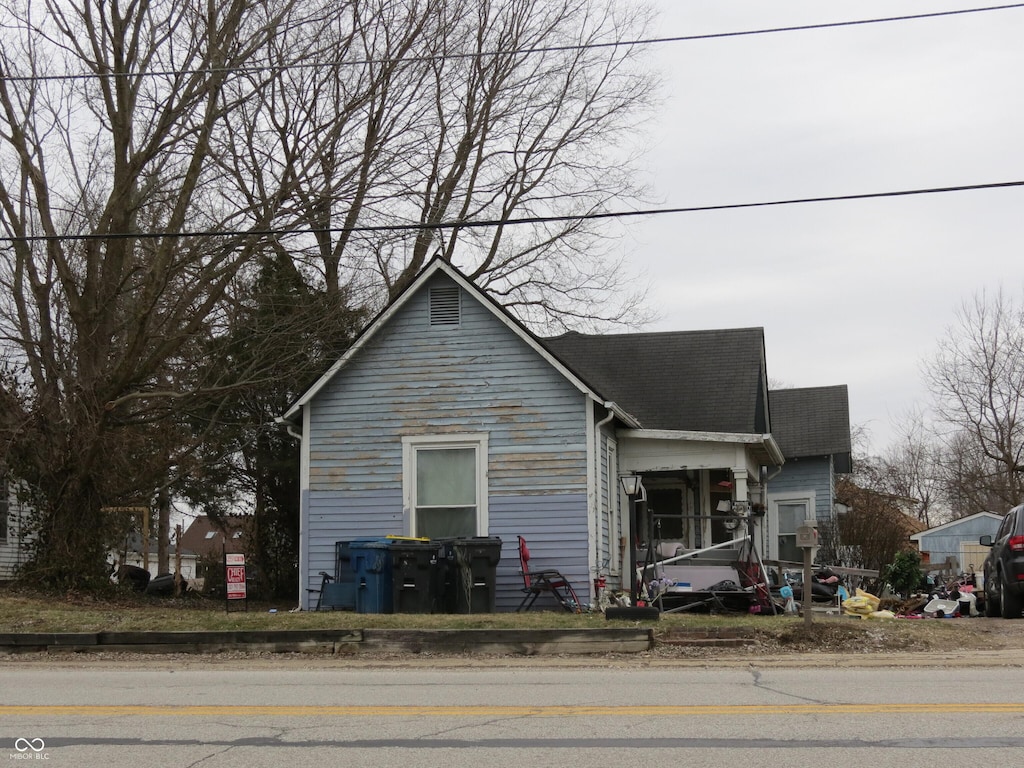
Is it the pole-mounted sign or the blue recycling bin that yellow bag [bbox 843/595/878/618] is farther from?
the pole-mounted sign

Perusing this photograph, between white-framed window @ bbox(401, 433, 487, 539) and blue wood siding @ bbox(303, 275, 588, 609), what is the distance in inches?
6.0

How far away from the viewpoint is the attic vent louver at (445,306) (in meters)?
19.7

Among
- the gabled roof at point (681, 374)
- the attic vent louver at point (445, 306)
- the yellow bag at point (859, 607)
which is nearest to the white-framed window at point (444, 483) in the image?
the attic vent louver at point (445, 306)

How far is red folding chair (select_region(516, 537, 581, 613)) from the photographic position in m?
18.1

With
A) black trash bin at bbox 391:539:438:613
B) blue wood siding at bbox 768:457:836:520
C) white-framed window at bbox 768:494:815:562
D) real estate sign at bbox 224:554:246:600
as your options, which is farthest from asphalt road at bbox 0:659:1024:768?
blue wood siding at bbox 768:457:836:520

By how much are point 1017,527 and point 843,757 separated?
1172 cm

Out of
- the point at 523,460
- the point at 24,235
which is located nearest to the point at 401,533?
the point at 523,460

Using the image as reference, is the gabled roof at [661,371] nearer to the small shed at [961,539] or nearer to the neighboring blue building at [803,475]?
the neighboring blue building at [803,475]

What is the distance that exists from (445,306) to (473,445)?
2.47m

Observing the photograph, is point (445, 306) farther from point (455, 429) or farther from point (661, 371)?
point (661, 371)

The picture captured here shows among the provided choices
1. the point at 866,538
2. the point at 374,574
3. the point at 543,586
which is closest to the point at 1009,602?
the point at 543,586

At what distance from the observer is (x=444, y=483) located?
19.4 meters

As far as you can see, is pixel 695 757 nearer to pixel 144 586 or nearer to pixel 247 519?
pixel 247 519

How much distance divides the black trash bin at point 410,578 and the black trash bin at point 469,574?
1.45ft
